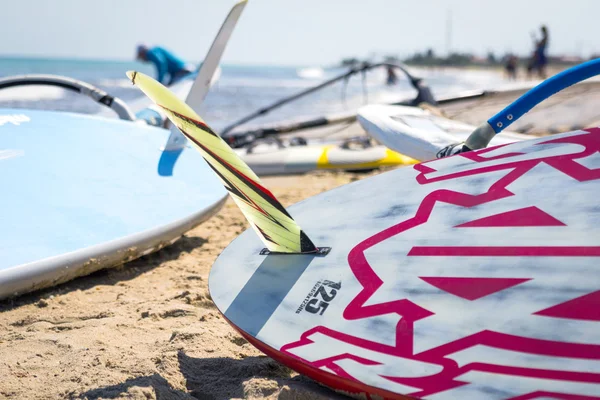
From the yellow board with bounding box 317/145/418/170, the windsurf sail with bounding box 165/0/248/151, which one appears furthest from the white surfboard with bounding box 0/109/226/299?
the yellow board with bounding box 317/145/418/170

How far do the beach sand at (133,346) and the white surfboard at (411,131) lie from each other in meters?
1.23

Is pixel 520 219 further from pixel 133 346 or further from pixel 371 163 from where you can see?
pixel 371 163

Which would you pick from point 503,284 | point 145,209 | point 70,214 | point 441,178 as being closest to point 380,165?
point 145,209

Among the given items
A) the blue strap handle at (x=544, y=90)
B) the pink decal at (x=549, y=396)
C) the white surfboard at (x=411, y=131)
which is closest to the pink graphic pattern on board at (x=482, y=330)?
the pink decal at (x=549, y=396)

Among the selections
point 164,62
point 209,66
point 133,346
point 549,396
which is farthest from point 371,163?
point 549,396

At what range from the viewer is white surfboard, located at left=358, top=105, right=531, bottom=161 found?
120 inches

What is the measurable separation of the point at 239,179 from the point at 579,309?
0.79 m

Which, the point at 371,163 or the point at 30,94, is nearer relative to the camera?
the point at 371,163

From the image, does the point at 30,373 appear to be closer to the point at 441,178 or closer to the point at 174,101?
the point at 174,101

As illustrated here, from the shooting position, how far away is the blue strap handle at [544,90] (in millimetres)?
1670

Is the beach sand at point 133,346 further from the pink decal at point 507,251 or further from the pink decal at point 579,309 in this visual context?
the pink decal at point 579,309

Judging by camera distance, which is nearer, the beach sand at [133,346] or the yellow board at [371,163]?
the beach sand at [133,346]

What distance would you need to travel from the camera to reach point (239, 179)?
1.46m

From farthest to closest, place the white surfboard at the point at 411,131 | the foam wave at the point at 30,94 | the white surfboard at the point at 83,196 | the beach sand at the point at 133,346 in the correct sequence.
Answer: the foam wave at the point at 30,94 < the white surfboard at the point at 411,131 < the white surfboard at the point at 83,196 < the beach sand at the point at 133,346
